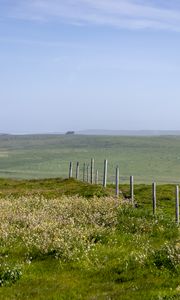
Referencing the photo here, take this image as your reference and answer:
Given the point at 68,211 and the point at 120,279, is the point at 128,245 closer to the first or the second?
the point at 120,279

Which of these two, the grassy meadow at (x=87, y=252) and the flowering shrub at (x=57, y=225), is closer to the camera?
the grassy meadow at (x=87, y=252)

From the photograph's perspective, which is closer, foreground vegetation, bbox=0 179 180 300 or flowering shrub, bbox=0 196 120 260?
foreground vegetation, bbox=0 179 180 300

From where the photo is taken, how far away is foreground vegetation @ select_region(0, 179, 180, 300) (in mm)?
16234

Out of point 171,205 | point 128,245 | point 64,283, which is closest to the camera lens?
point 64,283

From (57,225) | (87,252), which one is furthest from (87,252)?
(57,225)

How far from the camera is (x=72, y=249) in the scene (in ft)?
66.9

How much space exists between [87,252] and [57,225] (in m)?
3.75

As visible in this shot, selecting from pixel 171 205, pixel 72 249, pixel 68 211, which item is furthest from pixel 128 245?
pixel 171 205

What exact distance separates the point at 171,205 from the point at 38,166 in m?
109

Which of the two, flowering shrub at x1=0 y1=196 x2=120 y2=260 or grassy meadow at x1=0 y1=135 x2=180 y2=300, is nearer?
grassy meadow at x1=0 y1=135 x2=180 y2=300

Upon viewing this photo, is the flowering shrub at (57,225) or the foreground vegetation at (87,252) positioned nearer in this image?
the foreground vegetation at (87,252)

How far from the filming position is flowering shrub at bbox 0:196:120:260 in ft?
68.2

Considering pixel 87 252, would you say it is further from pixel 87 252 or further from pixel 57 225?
pixel 57 225

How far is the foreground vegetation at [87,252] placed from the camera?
1623 centimetres
